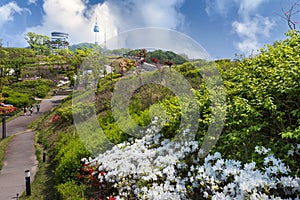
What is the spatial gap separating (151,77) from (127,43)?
4.43 meters

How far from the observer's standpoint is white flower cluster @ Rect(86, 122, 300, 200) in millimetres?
2510

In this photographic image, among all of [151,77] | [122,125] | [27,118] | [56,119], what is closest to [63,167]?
[122,125]

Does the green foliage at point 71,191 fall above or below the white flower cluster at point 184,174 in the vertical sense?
below

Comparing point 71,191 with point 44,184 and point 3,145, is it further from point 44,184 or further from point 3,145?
point 3,145

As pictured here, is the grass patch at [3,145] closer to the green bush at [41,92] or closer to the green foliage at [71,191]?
the green foliage at [71,191]

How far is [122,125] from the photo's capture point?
630 centimetres

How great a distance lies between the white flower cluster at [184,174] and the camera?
251 centimetres

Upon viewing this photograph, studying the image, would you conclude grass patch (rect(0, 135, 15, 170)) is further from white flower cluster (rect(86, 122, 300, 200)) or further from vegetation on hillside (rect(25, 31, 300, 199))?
white flower cluster (rect(86, 122, 300, 200))

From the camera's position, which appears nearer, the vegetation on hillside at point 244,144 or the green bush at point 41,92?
the vegetation on hillside at point 244,144

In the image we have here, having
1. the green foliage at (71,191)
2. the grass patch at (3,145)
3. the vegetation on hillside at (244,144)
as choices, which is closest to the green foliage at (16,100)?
the grass patch at (3,145)

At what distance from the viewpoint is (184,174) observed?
356cm

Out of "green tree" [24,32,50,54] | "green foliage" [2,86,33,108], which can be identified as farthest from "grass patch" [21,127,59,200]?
"green tree" [24,32,50,54]

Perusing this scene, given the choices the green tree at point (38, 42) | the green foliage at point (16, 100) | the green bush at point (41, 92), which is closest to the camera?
the green foliage at point (16, 100)

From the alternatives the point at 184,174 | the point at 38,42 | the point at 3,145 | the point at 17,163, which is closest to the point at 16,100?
the point at 3,145
